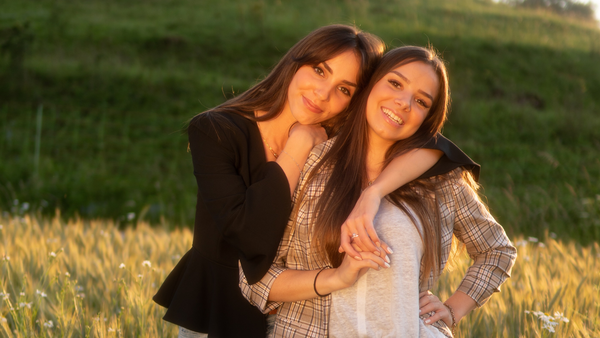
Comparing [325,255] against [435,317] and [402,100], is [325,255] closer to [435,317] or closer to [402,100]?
[435,317]

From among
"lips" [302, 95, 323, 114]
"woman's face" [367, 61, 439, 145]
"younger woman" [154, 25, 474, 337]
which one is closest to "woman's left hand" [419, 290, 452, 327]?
"younger woman" [154, 25, 474, 337]

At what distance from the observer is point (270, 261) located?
90.4 inches

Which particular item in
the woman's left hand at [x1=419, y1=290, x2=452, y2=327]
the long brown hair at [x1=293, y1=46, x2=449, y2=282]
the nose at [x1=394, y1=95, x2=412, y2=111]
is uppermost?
the nose at [x1=394, y1=95, x2=412, y2=111]

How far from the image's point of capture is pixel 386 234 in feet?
6.90

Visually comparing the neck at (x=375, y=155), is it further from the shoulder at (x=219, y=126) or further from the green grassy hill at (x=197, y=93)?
the green grassy hill at (x=197, y=93)

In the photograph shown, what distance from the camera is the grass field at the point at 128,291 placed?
272 centimetres

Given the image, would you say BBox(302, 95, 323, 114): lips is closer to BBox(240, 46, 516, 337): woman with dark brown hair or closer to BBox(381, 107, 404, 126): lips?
BBox(240, 46, 516, 337): woman with dark brown hair

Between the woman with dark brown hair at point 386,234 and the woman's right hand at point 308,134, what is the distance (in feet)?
0.18

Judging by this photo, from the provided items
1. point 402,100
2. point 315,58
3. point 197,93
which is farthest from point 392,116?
point 197,93

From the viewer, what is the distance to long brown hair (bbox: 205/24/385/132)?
261 centimetres

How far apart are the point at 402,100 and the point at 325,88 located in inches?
15.8

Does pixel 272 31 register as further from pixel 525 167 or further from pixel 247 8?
pixel 525 167

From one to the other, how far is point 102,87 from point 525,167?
10.5 metres

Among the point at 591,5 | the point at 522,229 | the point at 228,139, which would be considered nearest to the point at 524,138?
the point at 522,229
